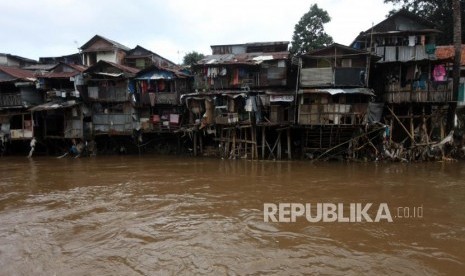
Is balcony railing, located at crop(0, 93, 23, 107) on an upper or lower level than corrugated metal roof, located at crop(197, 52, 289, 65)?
lower

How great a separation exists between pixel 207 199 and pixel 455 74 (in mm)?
16161

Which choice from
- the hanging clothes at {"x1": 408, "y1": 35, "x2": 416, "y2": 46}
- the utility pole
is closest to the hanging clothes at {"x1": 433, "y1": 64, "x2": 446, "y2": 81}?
the utility pole

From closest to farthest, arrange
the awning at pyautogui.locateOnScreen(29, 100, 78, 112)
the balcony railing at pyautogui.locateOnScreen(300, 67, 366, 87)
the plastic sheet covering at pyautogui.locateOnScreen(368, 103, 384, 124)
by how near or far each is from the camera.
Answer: the plastic sheet covering at pyautogui.locateOnScreen(368, 103, 384, 124) < the balcony railing at pyautogui.locateOnScreen(300, 67, 366, 87) < the awning at pyautogui.locateOnScreen(29, 100, 78, 112)

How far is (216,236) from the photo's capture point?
28.4 ft

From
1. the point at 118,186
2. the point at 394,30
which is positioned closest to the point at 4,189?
the point at 118,186

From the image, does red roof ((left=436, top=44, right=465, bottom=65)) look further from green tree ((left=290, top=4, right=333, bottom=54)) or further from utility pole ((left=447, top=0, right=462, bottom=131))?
green tree ((left=290, top=4, right=333, bottom=54))

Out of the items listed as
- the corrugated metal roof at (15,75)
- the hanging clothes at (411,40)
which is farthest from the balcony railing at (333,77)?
the corrugated metal roof at (15,75)

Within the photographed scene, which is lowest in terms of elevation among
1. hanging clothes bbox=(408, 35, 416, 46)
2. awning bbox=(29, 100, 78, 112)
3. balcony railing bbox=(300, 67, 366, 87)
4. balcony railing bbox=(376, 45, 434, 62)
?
awning bbox=(29, 100, 78, 112)

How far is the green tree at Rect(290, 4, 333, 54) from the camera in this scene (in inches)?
1310

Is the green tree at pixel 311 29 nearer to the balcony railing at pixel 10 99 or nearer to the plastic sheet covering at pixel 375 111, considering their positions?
the plastic sheet covering at pixel 375 111

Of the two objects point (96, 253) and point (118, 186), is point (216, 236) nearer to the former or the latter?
point (96, 253)
